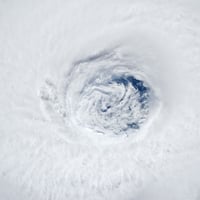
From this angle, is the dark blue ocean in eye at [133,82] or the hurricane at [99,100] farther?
the dark blue ocean in eye at [133,82]

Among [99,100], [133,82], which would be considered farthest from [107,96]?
[133,82]

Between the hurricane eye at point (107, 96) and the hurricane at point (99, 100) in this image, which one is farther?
the hurricane eye at point (107, 96)

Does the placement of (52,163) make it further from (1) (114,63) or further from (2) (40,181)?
(1) (114,63)

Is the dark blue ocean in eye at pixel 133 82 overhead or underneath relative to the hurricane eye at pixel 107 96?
overhead

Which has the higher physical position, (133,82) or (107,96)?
(133,82)

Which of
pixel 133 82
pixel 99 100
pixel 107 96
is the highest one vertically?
pixel 133 82

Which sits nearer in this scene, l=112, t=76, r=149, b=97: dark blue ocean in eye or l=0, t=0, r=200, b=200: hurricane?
l=0, t=0, r=200, b=200: hurricane

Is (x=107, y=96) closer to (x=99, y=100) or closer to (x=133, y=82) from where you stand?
(x=99, y=100)

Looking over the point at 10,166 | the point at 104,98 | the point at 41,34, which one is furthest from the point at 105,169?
the point at 41,34
